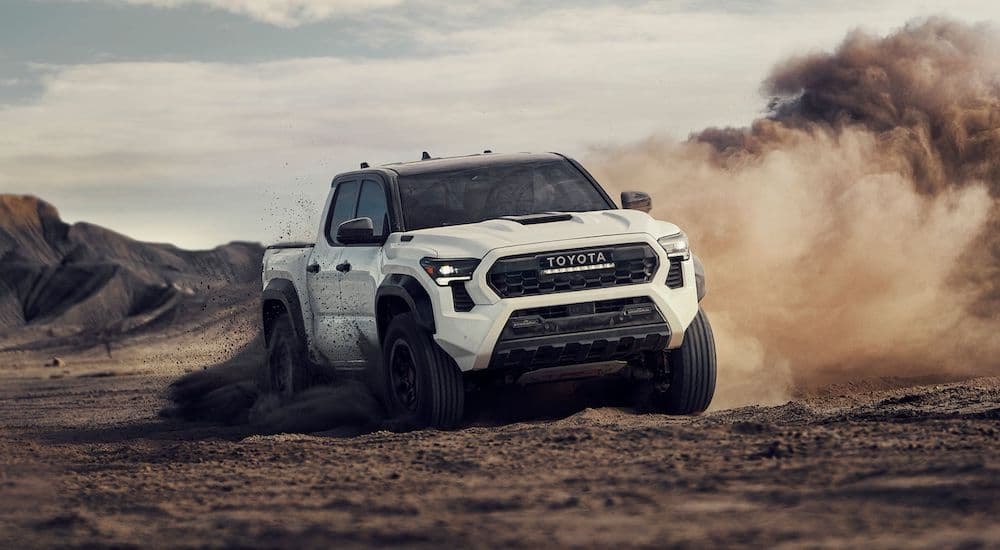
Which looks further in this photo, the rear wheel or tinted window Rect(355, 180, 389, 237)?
tinted window Rect(355, 180, 389, 237)

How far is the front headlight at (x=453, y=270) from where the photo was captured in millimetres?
9820

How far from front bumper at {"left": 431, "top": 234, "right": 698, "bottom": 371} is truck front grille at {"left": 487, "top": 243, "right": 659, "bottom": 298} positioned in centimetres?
4

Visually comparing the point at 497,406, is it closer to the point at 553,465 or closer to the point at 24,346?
the point at 553,465

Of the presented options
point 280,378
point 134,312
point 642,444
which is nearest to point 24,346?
point 134,312

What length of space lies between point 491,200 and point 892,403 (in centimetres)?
321

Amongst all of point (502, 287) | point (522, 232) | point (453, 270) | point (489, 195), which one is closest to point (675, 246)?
point (522, 232)

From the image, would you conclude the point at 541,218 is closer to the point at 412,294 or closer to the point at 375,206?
the point at 412,294

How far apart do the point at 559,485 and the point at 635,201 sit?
4.12m

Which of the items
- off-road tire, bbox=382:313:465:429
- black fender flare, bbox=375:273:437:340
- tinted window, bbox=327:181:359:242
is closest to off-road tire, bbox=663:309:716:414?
off-road tire, bbox=382:313:465:429

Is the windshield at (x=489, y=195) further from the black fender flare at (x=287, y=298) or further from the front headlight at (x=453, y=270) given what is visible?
the black fender flare at (x=287, y=298)

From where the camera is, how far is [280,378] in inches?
514

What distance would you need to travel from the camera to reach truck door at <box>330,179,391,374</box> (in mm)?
10875

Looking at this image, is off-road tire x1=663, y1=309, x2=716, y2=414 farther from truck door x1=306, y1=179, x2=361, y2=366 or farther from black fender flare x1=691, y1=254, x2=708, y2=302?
truck door x1=306, y1=179, x2=361, y2=366

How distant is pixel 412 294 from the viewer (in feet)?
33.1
